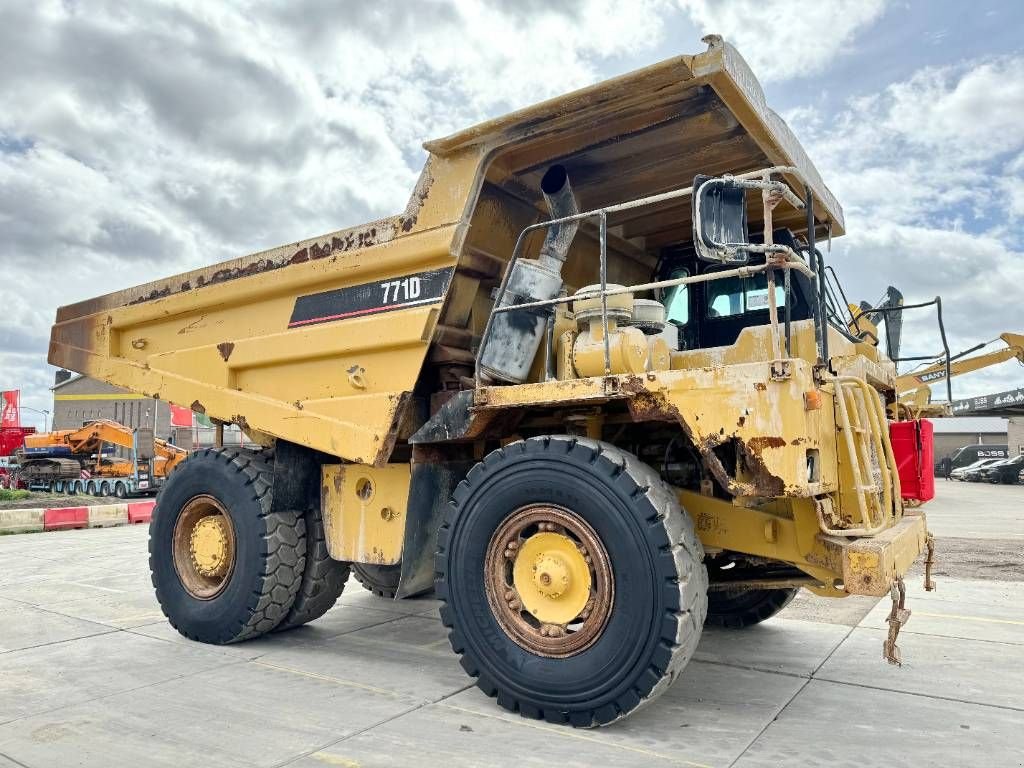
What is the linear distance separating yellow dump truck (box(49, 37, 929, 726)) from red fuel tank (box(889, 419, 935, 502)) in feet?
0.25

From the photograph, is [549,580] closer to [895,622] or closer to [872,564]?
[872,564]

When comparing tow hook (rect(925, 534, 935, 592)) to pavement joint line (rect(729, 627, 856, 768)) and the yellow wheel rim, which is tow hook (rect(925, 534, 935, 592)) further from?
the yellow wheel rim

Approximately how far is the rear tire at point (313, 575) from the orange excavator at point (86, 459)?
66.9 feet

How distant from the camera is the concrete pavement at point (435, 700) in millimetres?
3414

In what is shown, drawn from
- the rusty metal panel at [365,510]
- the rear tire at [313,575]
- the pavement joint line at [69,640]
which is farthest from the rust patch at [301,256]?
the pavement joint line at [69,640]

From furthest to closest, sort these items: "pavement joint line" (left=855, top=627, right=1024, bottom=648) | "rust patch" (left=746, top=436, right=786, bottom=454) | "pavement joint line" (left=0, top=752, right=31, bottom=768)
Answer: "pavement joint line" (left=855, top=627, right=1024, bottom=648) < "rust patch" (left=746, top=436, right=786, bottom=454) < "pavement joint line" (left=0, top=752, right=31, bottom=768)

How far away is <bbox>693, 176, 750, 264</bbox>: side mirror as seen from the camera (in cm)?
343

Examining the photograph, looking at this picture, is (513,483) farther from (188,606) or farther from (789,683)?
(188,606)

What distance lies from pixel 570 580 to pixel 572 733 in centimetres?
70

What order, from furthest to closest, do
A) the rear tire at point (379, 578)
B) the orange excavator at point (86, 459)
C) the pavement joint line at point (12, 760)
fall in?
the orange excavator at point (86, 459)
the rear tire at point (379, 578)
the pavement joint line at point (12, 760)

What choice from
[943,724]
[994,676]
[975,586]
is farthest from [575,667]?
[975,586]

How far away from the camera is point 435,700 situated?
4148mm

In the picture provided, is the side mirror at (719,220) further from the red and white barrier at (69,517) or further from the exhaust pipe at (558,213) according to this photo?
the red and white barrier at (69,517)

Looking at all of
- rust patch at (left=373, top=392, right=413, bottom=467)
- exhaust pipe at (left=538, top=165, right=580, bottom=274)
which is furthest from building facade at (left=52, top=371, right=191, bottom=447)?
exhaust pipe at (left=538, top=165, right=580, bottom=274)
